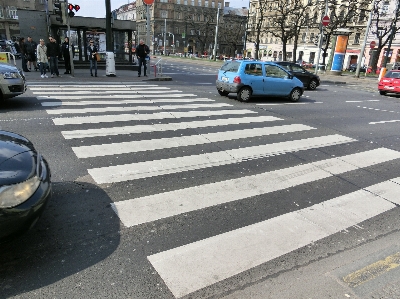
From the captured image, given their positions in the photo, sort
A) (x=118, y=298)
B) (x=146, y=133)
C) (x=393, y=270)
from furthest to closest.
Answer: (x=146, y=133) < (x=393, y=270) < (x=118, y=298)

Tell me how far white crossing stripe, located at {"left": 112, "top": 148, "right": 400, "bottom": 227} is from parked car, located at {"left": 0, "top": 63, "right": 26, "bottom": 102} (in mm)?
6873

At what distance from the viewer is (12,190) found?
2.64 metres

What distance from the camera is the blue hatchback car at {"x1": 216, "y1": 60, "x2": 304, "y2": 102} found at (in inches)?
465

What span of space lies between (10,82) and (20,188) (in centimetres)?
738

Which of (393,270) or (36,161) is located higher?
(36,161)

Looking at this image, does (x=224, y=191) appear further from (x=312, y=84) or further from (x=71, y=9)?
(x=312, y=84)

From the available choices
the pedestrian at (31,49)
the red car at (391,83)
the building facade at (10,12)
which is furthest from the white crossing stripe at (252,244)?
the building facade at (10,12)

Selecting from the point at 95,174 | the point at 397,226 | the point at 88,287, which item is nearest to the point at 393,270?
the point at 397,226

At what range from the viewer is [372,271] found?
298 centimetres

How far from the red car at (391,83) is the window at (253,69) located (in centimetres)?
1014

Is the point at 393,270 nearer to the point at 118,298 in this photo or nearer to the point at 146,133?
the point at 118,298

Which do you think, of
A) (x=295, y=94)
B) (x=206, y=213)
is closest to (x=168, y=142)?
(x=206, y=213)

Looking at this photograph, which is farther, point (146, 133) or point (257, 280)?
point (146, 133)

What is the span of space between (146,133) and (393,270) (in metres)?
5.28
